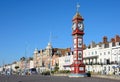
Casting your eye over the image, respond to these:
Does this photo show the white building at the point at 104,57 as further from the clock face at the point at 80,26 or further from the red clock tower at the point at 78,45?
the clock face at the point at 80,26

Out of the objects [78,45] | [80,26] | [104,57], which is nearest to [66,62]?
[104,57]

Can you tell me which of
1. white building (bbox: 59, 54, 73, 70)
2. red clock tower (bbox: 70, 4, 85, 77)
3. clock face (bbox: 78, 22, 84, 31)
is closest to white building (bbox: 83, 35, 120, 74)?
red clock tower (bbox: 70, 4, 85, 77)

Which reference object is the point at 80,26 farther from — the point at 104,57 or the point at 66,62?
the point at 66,62

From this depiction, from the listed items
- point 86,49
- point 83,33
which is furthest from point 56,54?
point 83,33

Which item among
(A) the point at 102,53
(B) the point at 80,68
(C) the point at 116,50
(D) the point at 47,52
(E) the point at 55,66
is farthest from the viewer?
(D) the point at 47,52

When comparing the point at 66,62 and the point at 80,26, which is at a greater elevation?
the point at 80,26

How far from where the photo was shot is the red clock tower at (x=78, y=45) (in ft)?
273

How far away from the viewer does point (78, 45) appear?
84.0m

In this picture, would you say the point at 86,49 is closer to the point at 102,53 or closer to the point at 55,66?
the point at 102,53

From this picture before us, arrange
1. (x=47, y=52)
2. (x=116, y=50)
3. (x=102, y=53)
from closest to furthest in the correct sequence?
(x=116, y=50) → (x=102, y=53) → (x=47, y=52)

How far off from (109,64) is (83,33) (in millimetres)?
15965

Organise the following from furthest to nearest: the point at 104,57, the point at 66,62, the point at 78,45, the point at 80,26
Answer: the point at 66,62
the point at 104,57
the point at 80,26
the point at 78,45

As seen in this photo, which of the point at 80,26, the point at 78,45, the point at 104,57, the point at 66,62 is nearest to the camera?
the point at 78,45

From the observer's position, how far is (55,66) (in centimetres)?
14712
